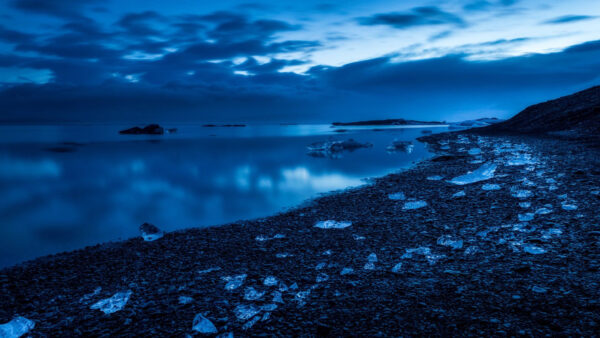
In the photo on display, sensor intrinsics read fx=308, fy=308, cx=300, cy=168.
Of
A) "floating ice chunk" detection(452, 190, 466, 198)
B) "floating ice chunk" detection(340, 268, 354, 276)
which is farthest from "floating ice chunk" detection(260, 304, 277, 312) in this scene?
"floating ice chunk" detection(452, 190, 466, 198)

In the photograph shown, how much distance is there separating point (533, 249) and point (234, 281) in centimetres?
457

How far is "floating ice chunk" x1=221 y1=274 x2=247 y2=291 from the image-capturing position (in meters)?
4.43

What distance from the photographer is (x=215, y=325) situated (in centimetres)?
348

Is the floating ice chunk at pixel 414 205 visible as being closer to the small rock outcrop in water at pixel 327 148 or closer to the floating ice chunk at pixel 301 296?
the floating ice chunk at pixel 301 296

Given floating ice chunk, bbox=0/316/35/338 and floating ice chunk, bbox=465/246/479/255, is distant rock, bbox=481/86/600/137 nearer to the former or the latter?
floating ice chunk, bbox=465/246/479/255

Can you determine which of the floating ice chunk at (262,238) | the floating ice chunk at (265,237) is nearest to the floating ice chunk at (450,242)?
the floating ice chunk at (265,237)

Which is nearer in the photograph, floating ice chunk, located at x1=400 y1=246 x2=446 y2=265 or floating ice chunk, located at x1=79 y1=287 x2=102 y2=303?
floating ice chunk, located at x1=79 y1=287 x2=102 y2=303

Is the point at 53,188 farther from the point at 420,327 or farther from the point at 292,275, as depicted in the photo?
the point at 420,327

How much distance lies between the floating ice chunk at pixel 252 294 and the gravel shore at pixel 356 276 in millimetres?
27

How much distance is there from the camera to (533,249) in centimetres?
470

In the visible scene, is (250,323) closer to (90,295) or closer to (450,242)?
(90,295)

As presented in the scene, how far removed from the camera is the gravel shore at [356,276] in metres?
3.29

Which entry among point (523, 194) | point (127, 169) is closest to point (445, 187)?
point (523, 194)

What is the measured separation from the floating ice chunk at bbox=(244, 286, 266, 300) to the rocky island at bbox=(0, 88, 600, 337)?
0.03m
